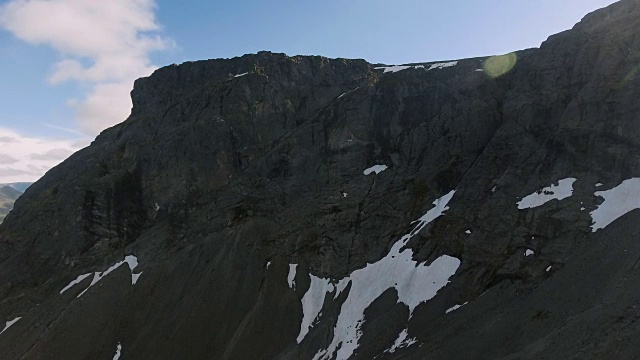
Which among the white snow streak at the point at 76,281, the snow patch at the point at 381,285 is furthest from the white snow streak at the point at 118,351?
the snow patch at the point at 381,285

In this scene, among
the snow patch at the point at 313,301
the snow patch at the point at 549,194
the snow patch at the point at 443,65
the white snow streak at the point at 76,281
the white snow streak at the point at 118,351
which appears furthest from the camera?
the snow patch at the point at 443,65

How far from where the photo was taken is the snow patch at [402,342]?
124 feet

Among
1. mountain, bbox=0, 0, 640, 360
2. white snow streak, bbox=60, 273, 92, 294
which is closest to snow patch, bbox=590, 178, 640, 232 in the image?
mountain, bbox=0, 0, 640, 360

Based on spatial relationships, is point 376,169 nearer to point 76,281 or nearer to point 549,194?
point 549,194

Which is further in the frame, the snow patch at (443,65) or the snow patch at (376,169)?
the snow patch at (443,65)

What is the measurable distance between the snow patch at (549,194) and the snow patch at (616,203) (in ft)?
8.95

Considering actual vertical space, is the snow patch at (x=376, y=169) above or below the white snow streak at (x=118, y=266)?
above

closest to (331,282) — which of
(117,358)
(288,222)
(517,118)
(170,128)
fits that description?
(288,222)

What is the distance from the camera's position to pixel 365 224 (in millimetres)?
54750

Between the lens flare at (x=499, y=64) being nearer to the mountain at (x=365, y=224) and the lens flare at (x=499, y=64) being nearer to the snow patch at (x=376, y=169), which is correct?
Result: the mountain at (x=365, y=224)

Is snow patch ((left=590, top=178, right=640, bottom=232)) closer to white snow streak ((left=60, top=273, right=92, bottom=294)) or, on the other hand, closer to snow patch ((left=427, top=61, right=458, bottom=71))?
snow patch ((left=427, top=61, right=458, bottom=71))

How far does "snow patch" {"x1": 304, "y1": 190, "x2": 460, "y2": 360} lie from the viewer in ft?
138

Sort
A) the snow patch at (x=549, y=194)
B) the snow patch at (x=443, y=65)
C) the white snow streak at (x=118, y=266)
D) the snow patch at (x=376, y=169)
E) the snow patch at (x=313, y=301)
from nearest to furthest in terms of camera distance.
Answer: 1. the snow patch at (x=549, y=194)
2. the snow patch at (x=313, y=301)
3. the white snow streak at (x=118, y=266)
4. the snow patch at (x=376, y=169)
5. the snow patch at (x=443, y=65)

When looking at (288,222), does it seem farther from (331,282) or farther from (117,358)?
(117,358)
